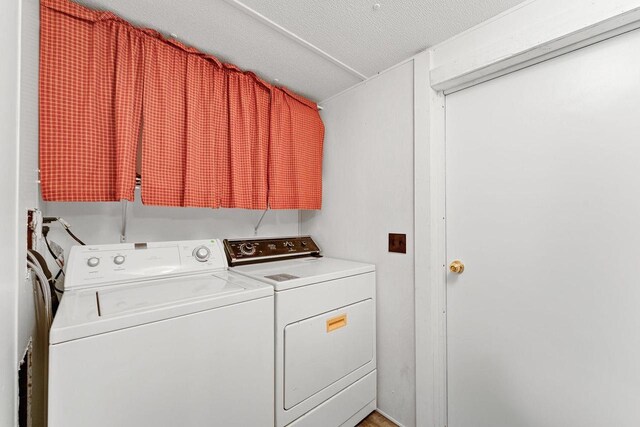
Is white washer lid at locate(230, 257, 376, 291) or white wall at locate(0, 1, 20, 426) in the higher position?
white wall at locate(0, 1, 20, 426)

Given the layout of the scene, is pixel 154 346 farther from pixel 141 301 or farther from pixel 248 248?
pixel 248 248

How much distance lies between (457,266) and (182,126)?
1.77 m

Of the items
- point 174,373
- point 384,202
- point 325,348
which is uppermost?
point 384,202

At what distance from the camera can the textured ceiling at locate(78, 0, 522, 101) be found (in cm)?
128

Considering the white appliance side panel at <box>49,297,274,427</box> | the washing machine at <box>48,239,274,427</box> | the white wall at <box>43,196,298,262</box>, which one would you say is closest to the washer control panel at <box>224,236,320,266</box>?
the white wall at <box>43,196,298,262</box>

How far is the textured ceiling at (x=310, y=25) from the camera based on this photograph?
4.20 ft

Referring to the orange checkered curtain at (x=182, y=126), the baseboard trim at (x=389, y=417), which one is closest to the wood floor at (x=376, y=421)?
the baseboard trim at (x=389, y=417)

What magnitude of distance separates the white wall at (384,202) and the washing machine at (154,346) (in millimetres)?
867

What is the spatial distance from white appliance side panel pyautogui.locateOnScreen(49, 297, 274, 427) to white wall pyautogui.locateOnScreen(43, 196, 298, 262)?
0.90 metres

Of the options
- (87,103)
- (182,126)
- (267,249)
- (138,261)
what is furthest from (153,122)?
(267,249)

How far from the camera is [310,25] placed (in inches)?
55.8

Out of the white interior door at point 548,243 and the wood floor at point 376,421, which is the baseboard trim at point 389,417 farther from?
the white interior door at point 548,243

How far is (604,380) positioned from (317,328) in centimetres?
126

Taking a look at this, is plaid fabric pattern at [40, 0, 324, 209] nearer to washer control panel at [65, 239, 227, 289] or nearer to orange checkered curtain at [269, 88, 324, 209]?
orange checkered curtain at [269, 88, 324, 209]
